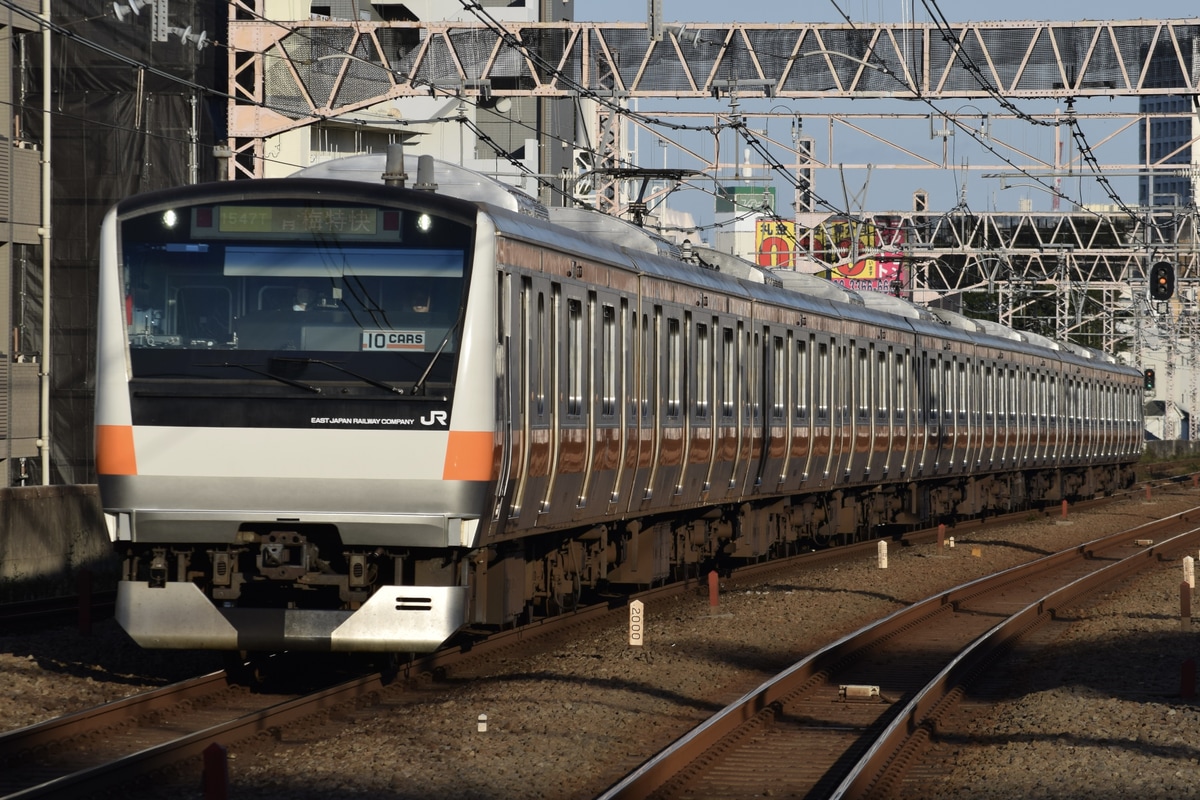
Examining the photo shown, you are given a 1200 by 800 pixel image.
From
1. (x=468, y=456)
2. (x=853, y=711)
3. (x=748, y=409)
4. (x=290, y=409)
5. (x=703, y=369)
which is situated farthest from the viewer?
(x=748, y=409)

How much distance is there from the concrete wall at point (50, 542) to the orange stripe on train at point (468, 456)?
8.08 metres

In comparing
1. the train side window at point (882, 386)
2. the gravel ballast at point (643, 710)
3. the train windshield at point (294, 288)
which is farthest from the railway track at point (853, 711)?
the train side window at point (882, 386)

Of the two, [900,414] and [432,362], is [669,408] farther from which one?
[900,414]

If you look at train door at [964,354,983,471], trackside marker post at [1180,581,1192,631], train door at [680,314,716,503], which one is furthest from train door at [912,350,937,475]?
train door at [680,314,716,503]

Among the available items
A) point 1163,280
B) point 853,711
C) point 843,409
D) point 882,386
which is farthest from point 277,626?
point 1163,280

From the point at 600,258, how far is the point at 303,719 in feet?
14.5

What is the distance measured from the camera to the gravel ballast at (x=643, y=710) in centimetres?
910

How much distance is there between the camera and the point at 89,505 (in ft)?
63.6

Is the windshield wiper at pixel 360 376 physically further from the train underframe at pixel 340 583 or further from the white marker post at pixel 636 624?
the white marker post at pixel 636 624

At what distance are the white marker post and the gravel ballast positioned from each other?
0.62 ft

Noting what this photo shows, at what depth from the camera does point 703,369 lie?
16.8 meters

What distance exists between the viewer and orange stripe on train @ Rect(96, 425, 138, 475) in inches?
415

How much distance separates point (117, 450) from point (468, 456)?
1953 millimetres

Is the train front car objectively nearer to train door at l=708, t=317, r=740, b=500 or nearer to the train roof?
the train roof
